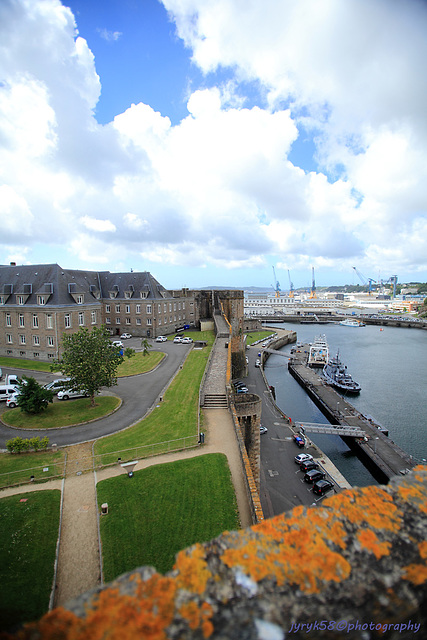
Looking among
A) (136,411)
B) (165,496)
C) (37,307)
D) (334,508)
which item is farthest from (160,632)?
(37,307)

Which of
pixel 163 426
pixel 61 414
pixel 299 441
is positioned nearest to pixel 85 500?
pixel 163 426

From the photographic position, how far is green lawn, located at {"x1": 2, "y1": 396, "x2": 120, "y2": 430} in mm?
22141

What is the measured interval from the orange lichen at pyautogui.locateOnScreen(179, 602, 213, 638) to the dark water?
101 ft

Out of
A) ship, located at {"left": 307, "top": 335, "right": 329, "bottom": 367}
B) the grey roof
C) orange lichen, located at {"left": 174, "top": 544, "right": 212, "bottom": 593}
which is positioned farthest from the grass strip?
ship, located at {"left": 307, "top": 335, "right": 329, "bottom": 367}

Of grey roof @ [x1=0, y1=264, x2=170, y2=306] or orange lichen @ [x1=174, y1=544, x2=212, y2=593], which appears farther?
grey roof @ [x1=0, y1=264, x2=170, y2=306]

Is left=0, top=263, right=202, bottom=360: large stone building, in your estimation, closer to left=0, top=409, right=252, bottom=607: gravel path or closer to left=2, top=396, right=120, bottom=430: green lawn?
left=2, top=396, right=120, bottom=430: green lawn

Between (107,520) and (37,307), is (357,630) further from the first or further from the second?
(37,307)

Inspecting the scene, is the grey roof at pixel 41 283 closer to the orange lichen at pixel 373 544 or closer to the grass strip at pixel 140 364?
the grass strip at pixel 140 364

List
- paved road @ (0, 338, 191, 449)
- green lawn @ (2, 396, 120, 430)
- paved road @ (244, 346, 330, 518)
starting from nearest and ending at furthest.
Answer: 1. paved road @ (0, 338, 191, 449)
2. green lawn @ (2, 396, 120, 430)
3. paved road @ (244, 346, 330, 518)

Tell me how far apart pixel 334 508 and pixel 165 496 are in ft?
40.1

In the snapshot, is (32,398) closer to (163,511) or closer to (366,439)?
(163,511)

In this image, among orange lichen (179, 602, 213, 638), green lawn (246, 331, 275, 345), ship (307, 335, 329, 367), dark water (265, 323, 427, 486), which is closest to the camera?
orange lichen (179, 602, 213, 638)

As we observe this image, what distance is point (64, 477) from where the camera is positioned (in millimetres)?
15695

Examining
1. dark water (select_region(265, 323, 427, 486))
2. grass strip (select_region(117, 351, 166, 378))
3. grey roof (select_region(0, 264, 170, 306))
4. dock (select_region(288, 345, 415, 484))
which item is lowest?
dark water (select_region(265, 323, 427, 486))
